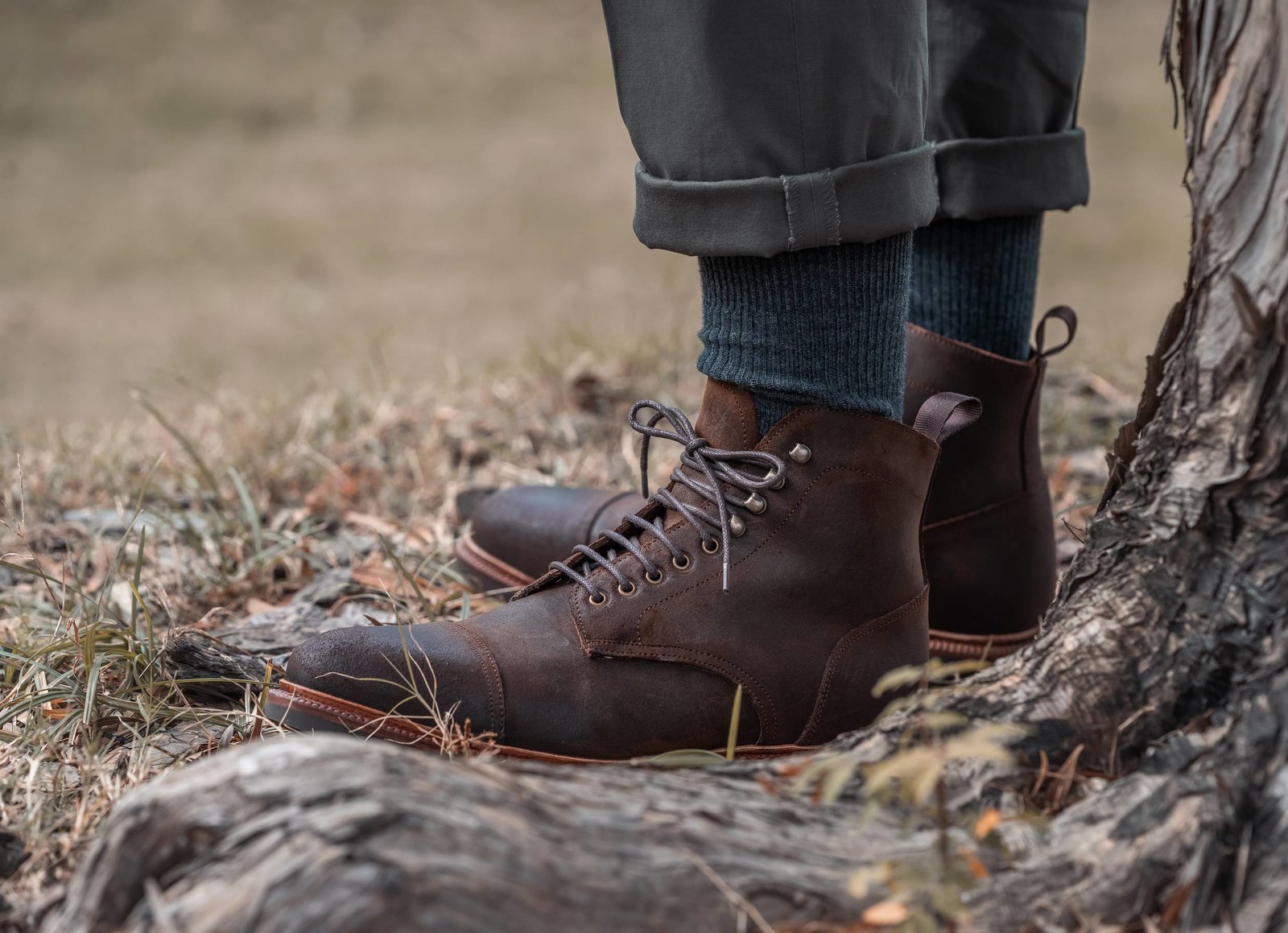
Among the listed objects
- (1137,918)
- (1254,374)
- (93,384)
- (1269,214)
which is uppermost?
(1269,214)

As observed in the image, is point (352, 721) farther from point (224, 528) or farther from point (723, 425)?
point (224, 528)

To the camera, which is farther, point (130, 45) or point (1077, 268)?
point (130, 45)

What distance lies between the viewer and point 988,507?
1.55m

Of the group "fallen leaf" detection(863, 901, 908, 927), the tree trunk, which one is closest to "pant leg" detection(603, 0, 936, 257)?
the tree trunk

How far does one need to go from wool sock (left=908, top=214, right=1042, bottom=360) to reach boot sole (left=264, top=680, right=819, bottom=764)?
2.35 ft

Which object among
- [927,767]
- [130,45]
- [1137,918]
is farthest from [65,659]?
[130,45]

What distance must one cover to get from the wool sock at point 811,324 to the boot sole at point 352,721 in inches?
14.9

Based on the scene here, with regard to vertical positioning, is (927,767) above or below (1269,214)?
below

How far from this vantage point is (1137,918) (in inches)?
31.9

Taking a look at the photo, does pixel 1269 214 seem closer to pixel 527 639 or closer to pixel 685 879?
pixel 685 879

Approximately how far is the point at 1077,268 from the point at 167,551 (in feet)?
18.3

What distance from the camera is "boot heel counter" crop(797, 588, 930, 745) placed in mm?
1258

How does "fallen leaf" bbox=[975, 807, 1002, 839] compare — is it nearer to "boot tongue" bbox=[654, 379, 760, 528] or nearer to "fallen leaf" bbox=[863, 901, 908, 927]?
"fallen leaf" bbox=[863, 901, 908, 927]

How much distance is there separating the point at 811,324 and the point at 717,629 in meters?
0.34
